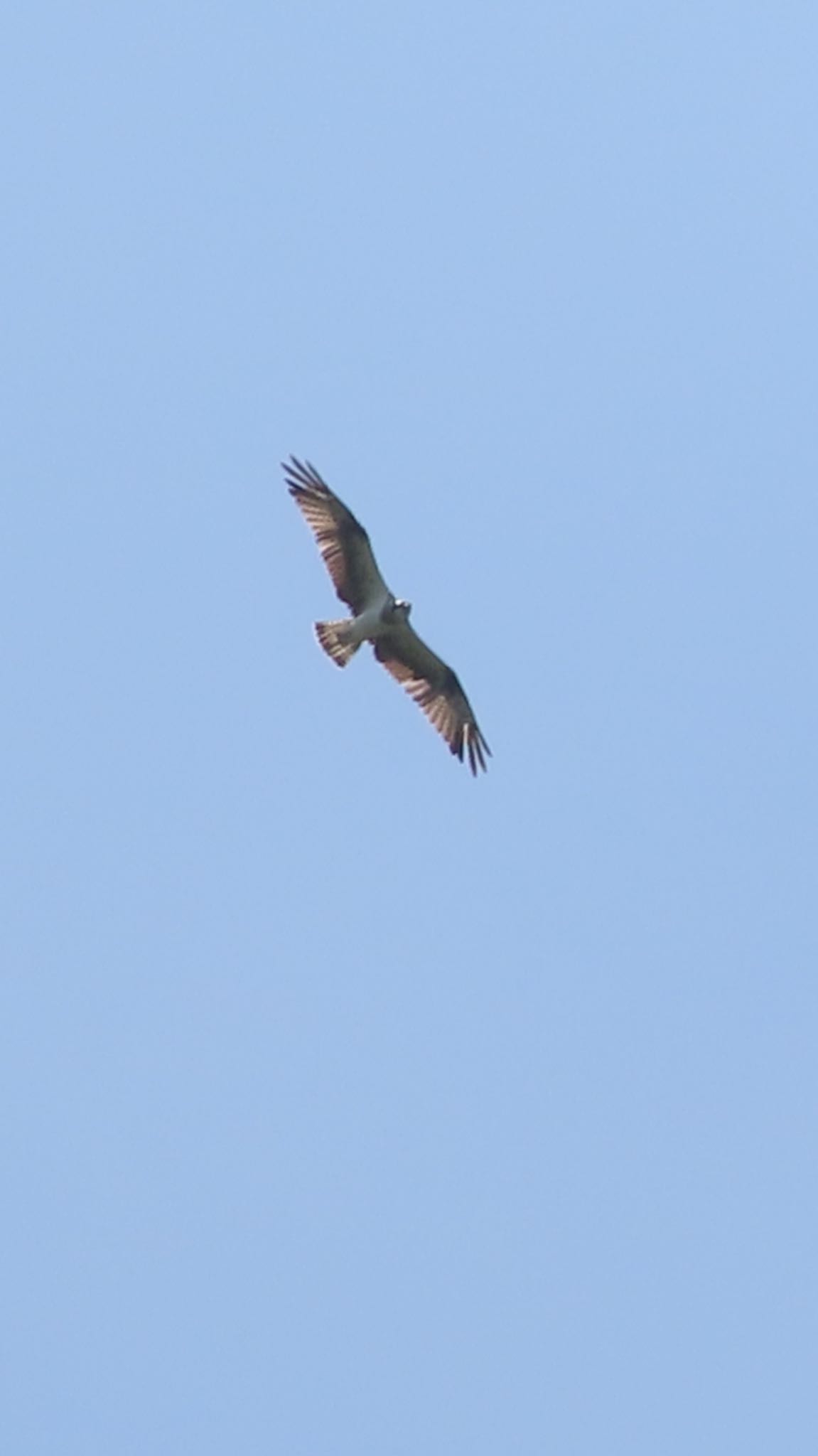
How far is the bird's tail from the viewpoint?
129 feet

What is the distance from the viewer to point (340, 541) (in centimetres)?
3897

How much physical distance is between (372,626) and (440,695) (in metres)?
1.62

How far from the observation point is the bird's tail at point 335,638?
129 ft

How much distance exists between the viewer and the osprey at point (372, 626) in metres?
38.8

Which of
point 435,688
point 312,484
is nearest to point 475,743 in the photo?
point 435,688

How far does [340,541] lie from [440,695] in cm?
254

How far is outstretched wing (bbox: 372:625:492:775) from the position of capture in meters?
40.2

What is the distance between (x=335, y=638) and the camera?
39.3 meters

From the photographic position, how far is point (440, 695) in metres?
40.5

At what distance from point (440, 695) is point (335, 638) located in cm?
181

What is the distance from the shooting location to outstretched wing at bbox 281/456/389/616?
3872 centimetres

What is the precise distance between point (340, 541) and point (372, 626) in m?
1.04

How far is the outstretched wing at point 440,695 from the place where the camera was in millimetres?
40250

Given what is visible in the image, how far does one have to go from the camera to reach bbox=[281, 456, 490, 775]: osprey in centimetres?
3881
